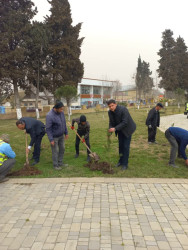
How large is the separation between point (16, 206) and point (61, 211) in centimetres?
78

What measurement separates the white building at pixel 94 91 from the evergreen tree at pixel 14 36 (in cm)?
2878

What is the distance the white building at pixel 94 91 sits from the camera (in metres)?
50.5

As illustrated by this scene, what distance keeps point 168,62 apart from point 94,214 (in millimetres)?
37530

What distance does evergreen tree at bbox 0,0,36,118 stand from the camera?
64.3 feet

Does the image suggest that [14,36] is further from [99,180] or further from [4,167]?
[99,180]

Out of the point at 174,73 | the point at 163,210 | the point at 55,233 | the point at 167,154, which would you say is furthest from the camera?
the point at 174,73

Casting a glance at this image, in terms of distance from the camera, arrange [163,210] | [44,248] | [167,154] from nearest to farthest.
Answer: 1. [44,248]
2. [163,210]
3. [167,154]

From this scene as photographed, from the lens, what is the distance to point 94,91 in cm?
5438

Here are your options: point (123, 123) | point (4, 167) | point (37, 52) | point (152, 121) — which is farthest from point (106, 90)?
point (4, 167)

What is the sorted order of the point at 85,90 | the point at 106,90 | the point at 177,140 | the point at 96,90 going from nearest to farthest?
the point at 177,140, the point at 85,90, the point at 106,90, the point at 96,90

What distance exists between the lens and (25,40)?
2064cm

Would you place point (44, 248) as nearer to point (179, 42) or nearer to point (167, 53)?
point (167, 53)

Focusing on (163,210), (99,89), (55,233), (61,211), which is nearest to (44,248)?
(55,233)

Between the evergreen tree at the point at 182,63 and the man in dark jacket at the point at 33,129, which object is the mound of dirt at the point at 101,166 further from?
the evergreen tree at the point at 182,63
